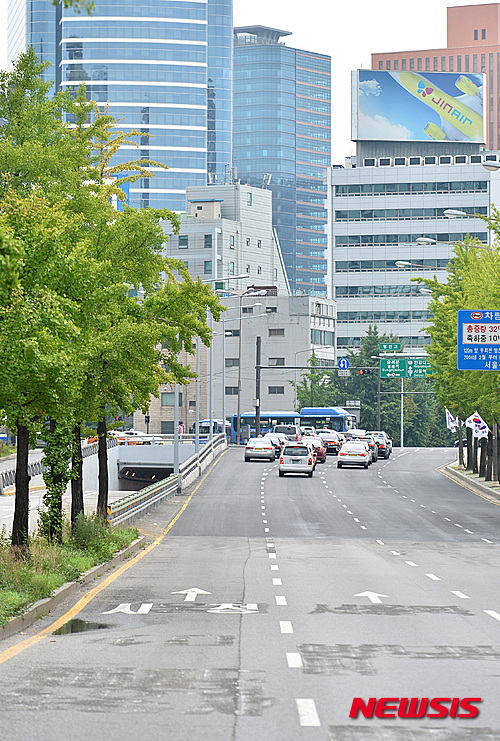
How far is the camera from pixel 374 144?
150m

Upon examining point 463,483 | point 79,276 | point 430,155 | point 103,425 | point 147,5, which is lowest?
point 463,483

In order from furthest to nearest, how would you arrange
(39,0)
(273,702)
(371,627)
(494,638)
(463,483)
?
(39,0) < (463,483) < (371,627) < (494,638) < (273,702)

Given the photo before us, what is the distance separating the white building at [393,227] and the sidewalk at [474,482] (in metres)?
79.9

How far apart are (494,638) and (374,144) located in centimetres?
14151

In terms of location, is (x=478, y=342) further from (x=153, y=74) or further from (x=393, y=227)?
(x=153, y=74)

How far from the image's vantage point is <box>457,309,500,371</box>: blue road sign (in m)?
40.2

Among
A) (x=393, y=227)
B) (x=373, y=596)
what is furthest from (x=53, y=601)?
(x=393, y=227)

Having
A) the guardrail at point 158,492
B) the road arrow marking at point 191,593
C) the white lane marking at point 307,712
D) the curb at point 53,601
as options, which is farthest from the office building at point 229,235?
the white lane marking at point 307,712

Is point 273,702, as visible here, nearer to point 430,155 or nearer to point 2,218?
point 2,218

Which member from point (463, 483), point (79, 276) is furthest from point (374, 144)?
point (79, 276)

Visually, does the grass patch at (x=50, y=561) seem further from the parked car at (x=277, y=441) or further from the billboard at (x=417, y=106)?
the billboard at (x=417, y=106)

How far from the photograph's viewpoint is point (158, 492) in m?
43.8

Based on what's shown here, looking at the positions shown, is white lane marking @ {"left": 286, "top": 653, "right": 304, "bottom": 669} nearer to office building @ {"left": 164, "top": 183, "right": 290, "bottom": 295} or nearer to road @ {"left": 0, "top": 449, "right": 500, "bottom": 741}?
road @ {"left": 0, "top": 449, "right": 500, "bottom": 741}

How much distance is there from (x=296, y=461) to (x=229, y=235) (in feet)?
335
